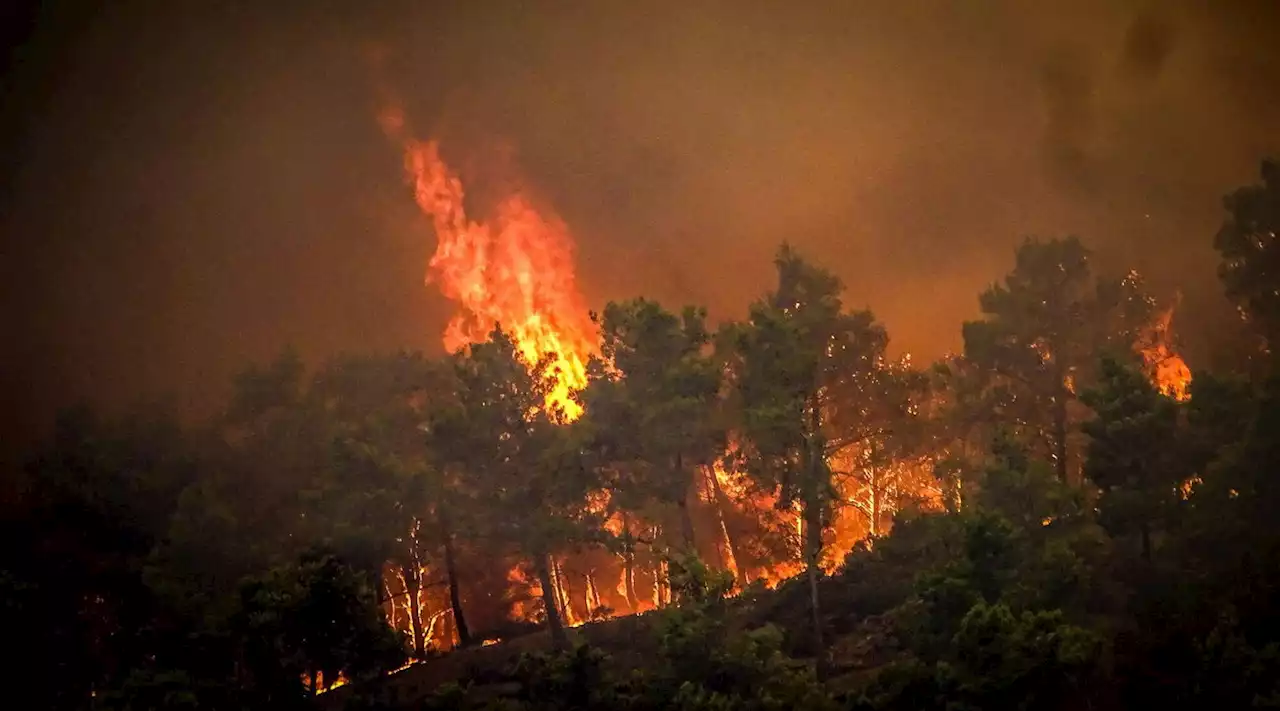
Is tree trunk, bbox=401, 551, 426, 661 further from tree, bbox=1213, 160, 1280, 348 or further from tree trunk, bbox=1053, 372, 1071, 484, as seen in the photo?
tree, bbox=1213, 160, 1280, 348

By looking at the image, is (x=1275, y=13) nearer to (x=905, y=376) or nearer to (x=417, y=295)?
(x=905, y=376)

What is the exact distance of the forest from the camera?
52.9ft

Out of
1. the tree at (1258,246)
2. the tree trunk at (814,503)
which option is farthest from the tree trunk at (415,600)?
the tree at (1258,246)

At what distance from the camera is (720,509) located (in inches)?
1612

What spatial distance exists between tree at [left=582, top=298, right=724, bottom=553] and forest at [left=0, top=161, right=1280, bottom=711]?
0.36 ft

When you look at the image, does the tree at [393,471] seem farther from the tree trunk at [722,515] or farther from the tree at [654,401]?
the tree trunk at [722,515]

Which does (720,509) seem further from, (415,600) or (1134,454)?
(1134,454)

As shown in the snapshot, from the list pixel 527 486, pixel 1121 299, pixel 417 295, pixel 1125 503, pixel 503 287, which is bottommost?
pixel 1125 503

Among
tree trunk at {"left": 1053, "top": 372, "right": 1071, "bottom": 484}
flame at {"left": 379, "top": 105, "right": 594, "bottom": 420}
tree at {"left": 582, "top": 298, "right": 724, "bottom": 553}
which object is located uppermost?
flame at {"left": 379, "top": 105, "right": 594, "bottom": 420}

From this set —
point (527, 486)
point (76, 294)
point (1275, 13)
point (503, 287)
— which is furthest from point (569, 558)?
point (1275, 13)

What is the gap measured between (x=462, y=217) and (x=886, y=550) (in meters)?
65.0

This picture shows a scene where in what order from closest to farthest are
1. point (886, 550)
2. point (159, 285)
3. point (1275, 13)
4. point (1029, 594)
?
Result: point (1029, 594) → point (886, 550) → point (1275, 13) → point (159, 285)

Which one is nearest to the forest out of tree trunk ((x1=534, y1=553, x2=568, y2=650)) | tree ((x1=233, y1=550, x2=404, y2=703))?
tree ((x1=233, y1=550, x2=404, y2=703))

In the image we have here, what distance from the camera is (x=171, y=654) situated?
24188mm
